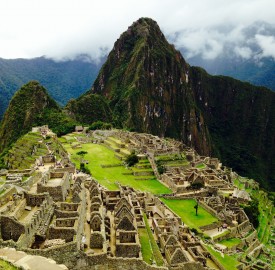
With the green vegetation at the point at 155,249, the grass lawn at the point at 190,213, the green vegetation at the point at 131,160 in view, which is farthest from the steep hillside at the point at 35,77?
the green vegetation at the point at 155,249

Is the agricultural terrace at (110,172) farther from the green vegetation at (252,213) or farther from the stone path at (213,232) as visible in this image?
the stone path at (213,232)

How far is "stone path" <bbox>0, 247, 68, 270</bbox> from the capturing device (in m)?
17.6

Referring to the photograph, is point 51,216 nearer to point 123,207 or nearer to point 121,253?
point 121,253

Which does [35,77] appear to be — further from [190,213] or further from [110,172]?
[190,213]

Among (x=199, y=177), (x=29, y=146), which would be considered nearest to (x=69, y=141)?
(x=29, y=146)

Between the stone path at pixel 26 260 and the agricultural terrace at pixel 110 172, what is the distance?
93.9 feet

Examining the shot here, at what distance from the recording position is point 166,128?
198750mm

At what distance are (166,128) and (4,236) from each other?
586 ft

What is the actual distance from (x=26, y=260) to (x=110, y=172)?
144 feet

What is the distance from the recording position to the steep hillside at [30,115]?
11012 centimetres

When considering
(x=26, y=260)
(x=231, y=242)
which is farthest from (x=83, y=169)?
(x=26, y=260)

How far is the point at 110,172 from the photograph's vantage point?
6219 centimetres

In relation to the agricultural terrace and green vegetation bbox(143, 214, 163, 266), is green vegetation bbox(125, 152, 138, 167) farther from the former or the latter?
green vegetation bbox(143, 214, 163, 266)

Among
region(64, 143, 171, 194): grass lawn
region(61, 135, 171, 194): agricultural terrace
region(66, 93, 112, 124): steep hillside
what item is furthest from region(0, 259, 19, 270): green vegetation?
region(66, 93, 112, 124): steep hillside
